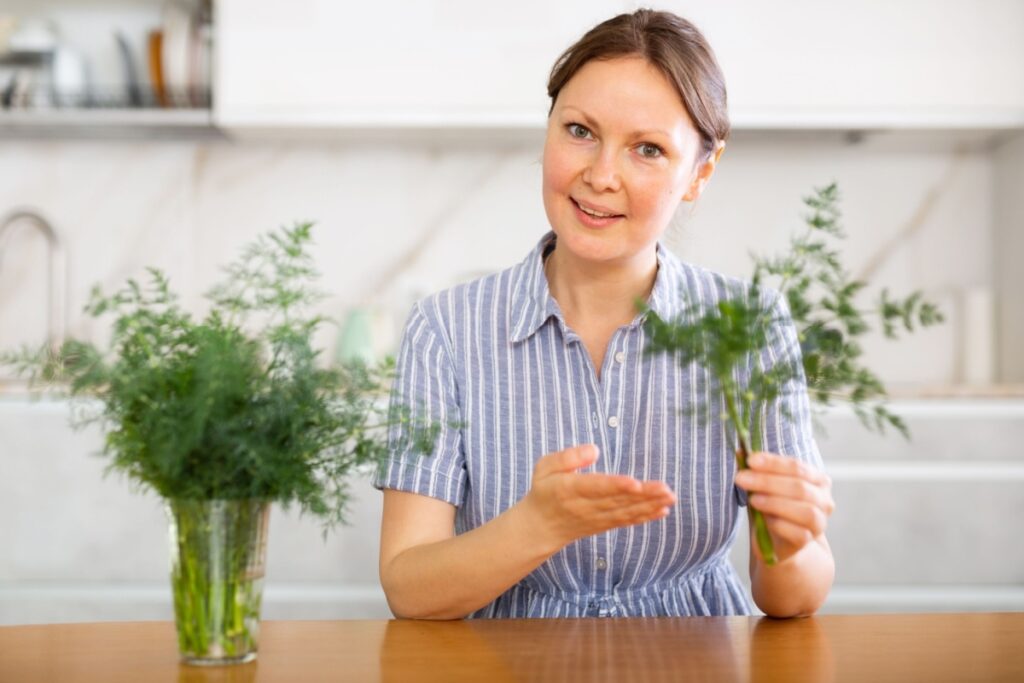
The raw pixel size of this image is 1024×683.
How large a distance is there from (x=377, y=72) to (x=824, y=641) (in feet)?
7.53

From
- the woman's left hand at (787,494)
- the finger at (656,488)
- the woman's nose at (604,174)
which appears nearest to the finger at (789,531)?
the woman's left hand at (787,494)

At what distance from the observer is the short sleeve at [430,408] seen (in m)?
1.38

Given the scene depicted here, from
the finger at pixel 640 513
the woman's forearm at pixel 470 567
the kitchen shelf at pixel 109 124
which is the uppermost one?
the kitchen shelf at pixel 109 124

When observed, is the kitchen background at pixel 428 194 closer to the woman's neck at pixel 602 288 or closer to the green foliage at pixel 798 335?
the woman's neck at pixel 602 288

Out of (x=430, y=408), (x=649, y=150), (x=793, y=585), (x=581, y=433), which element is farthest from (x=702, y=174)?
(x=793, y=585)

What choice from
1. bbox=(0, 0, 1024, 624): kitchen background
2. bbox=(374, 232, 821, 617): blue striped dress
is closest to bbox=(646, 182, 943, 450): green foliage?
bbox=(374, 232, 821, 617): blue striped dress

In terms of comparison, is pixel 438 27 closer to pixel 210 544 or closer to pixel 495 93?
→ pixel 495 93

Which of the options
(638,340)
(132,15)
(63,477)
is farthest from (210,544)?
(132,15)

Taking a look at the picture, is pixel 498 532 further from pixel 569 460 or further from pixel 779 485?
pixel 779 485

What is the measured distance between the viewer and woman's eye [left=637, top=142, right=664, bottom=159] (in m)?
1.45

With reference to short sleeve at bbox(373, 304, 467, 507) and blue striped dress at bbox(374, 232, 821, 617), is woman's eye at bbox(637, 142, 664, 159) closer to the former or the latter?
blue striped dress at bbox(374, 232, 821, 617)

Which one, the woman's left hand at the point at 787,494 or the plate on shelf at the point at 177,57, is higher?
the plate on shelf at the point at 177,57

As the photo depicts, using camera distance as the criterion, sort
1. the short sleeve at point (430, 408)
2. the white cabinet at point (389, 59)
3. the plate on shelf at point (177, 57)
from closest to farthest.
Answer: the short sleeve at point (430, 408)
the white cabinet at point (389, 59)
the plate on shelf at point (177, 57)

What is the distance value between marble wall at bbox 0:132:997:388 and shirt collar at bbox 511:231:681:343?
1777mm
